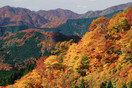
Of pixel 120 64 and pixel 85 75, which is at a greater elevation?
pixel 120 64

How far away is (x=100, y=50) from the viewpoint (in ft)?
140

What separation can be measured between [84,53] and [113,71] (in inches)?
458

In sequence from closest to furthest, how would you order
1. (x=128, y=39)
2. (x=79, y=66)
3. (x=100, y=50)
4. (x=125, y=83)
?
1. (x=125, y=83)
2. (x=128, y=39)
3. (x=100, y=50)
4. (x=79, y=66)

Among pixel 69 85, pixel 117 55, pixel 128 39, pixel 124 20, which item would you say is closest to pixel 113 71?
pixel 117 55

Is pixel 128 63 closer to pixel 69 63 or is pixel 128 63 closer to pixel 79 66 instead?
pixel 79 66

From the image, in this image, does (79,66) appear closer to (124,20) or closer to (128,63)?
(128,63)

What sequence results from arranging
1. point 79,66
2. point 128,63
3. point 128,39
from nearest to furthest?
point 128,63
point 128,39
point 79,66

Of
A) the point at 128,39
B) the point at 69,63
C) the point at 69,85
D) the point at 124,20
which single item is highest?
the point at 124,20

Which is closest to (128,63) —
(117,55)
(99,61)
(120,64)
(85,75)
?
(120,64)

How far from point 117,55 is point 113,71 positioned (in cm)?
520

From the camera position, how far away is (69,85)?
40.4 m

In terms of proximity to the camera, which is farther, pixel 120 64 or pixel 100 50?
pixel 100 50

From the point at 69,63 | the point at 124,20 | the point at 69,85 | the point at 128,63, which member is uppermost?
the point at 124,20

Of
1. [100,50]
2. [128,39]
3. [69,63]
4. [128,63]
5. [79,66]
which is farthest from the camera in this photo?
[69,63]
